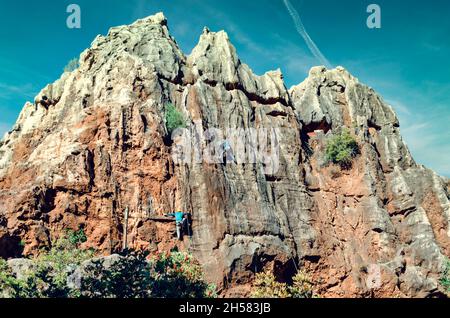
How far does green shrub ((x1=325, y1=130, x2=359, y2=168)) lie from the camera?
131ft

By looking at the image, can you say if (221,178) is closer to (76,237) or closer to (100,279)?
(76,237)

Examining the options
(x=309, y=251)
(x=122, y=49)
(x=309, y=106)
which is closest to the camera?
(x=309, y=251)

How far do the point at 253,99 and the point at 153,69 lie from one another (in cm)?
894

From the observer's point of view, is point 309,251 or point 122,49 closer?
point 309,251

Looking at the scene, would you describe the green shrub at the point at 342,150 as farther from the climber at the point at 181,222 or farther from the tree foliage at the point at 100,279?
the tree foliage at the point at 100,279

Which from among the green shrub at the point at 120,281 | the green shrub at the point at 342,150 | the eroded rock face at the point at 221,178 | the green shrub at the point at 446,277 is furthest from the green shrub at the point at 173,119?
the green shrub at the point at 446,277

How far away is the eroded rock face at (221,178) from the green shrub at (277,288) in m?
1.09

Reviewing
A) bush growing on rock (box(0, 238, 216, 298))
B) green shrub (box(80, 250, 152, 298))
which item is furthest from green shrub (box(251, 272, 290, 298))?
green shrub (box(80, 250, 152, 298))

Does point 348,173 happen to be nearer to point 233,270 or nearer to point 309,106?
point 309,106

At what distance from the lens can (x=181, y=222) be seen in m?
29.3

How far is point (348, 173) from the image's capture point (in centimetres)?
4019

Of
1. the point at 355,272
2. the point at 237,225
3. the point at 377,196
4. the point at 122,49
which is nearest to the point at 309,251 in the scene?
the point at 355,272

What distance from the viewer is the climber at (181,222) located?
96.0 ft

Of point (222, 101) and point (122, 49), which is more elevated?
point (122, 49)
